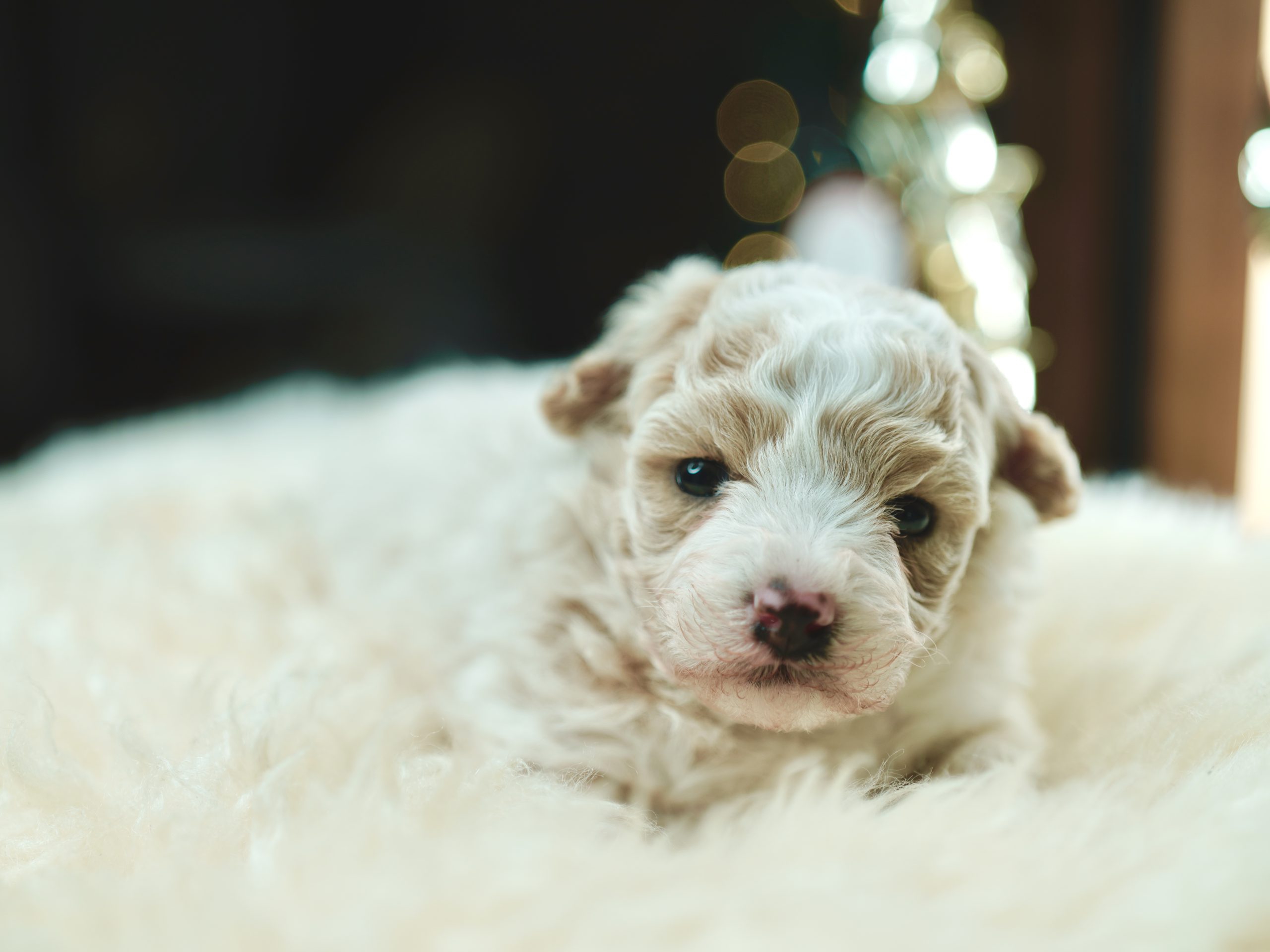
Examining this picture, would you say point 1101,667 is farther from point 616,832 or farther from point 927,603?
point 616,832

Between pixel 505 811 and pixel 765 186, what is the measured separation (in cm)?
207

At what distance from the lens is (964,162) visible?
1974 mm

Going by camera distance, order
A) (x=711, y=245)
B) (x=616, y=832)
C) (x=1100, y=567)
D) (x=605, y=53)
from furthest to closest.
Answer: (x=605, y=53)
(x=711, y=245)
(x=1100, y=567)
(x=616, y=832)

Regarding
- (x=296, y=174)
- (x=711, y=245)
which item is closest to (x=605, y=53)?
(x=711, y=245)

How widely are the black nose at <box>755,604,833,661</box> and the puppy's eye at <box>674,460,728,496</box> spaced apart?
0.15 m

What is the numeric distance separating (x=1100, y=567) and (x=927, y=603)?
1.90 feet

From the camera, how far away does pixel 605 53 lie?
2.91 m

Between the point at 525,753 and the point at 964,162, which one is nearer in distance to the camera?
the point at 525,753

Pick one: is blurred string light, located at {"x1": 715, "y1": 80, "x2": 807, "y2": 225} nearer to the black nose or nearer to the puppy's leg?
the puppy's leg

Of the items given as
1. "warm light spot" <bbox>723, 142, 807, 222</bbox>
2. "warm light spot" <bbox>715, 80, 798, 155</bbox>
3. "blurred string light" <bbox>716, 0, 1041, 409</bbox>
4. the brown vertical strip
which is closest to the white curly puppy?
"blurred string light" <bbox>716, 0, 1041, 409</bbox>

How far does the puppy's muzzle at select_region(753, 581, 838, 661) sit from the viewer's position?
667 millimetres

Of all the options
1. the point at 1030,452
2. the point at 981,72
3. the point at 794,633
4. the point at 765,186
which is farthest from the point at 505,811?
the point at 765,186

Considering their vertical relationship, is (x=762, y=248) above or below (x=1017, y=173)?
below

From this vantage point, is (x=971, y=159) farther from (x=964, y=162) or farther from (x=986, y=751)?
(x=986, y=751)
